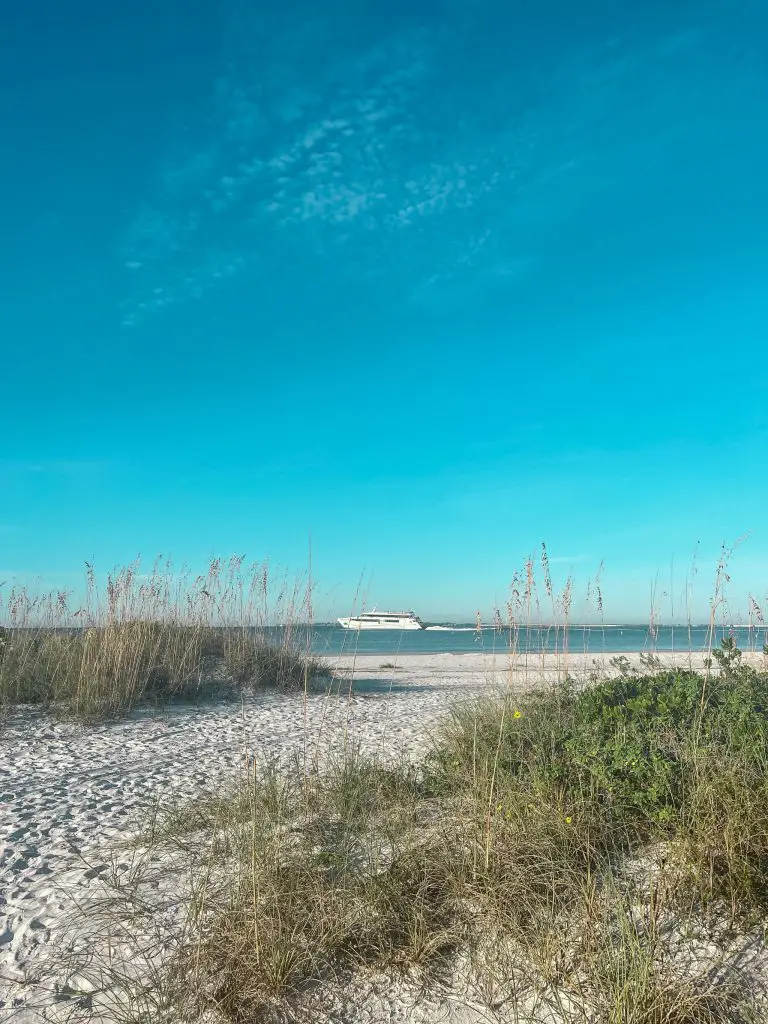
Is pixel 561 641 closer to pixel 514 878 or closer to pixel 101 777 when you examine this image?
pixel 101 777

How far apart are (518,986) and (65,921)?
1919mm

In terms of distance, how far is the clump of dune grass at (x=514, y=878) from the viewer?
2.32m

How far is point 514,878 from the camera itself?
113 inches

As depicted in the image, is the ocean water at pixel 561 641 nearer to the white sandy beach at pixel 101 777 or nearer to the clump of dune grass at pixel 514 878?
the white sandy beach at pixel 101 777

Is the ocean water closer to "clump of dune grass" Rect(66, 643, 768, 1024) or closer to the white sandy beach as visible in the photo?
the white sandy beach

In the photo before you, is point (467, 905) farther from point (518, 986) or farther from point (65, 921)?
point (65, 921)

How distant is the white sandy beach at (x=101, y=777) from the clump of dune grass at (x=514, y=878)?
10.4 inches

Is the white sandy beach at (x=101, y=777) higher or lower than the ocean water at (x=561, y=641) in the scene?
lower

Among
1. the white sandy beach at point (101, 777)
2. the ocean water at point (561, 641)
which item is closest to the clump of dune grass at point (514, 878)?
the white sandy beach at point (101, 777)

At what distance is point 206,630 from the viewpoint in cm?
1055

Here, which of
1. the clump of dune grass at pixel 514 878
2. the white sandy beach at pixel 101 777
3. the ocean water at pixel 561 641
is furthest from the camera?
the ocean water at pixel 561 641

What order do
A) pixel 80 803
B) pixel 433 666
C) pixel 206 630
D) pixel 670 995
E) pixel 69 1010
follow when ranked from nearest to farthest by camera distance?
pixel 670 995
pixel 69 1010
pixel 80 803
pixel 206 630
pixel 433 666

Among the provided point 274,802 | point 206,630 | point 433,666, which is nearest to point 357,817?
point 274,802

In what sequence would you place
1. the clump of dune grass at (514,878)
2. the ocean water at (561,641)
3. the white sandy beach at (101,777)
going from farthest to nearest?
1. the ocean water at (561,641)
2. the white sandy beach at (101,777)
3. the clump of dune grass at (514,878)
